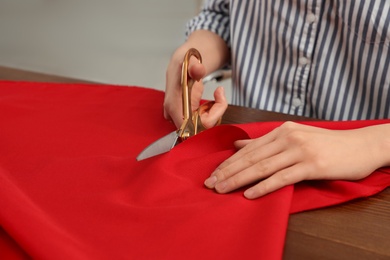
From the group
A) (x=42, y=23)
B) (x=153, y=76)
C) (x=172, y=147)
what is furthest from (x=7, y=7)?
(x=172, y=147)

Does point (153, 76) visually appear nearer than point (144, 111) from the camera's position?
No

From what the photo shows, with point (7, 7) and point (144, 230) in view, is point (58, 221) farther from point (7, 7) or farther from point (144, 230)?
point (7, 7)

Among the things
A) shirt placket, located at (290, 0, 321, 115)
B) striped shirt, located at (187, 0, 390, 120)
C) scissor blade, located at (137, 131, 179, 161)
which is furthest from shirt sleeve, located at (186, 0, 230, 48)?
scissor blade, located at (137, 131, 179, 161)

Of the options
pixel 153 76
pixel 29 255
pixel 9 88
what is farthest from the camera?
pixel 153 76

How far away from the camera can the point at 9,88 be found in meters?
1.03

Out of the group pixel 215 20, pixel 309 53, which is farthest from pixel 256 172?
pixel 215 20

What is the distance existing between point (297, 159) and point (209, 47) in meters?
0.58

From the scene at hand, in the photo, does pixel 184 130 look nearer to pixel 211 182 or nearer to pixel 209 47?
pixel 211 182

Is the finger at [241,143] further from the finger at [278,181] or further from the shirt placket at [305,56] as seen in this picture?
the shirt placket at [305,56]

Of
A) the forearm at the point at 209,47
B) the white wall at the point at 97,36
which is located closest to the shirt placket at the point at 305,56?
the forearm at the point at 209,47

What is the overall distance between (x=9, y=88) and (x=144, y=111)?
28 cm

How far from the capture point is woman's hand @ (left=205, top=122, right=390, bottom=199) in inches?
25.9

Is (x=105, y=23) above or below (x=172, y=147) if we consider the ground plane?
below

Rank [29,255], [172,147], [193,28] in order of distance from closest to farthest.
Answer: [29,255]
[172,147]
[193,28]
